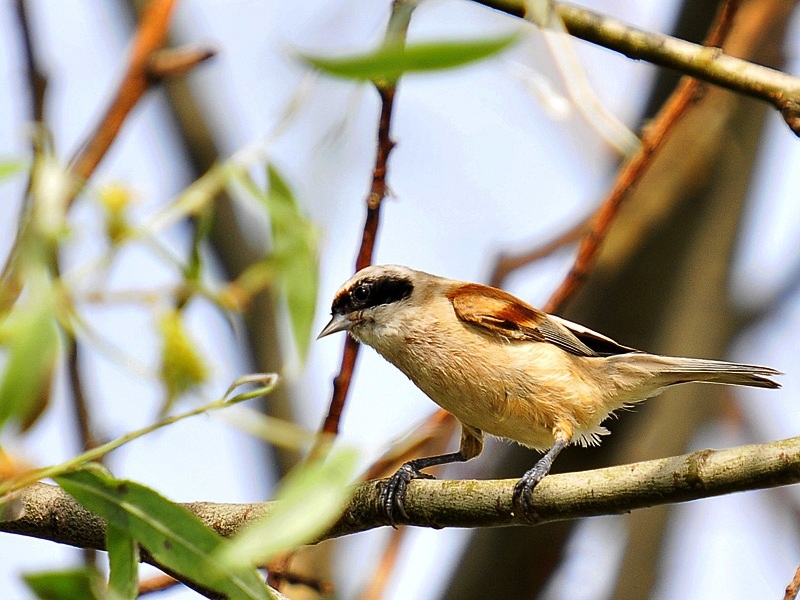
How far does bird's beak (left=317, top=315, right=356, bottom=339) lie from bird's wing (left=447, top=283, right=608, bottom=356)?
A: 361mm

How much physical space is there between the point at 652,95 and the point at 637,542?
206 centimetres

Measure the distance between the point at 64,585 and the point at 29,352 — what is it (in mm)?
413

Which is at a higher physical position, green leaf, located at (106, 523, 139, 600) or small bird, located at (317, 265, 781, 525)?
small bird, located at (317, 265, 781, 525)

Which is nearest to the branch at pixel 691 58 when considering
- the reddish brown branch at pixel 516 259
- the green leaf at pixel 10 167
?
the green leaf at pixel 10 167

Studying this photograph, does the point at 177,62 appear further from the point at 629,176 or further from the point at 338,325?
the point at 629,176

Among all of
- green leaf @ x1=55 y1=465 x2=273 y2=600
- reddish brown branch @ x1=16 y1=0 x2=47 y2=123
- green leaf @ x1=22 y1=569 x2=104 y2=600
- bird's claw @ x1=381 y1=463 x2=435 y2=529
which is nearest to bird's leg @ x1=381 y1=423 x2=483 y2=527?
bird's claw @ x1=381 y1=463 x2=435 y2=529

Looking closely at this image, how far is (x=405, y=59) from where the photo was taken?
122 cm

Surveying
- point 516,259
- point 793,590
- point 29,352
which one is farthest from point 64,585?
point 516,259

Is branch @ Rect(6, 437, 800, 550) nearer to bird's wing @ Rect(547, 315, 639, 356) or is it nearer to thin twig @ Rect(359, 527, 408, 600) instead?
thin twig @ Rect(359, 527, 408, 600)

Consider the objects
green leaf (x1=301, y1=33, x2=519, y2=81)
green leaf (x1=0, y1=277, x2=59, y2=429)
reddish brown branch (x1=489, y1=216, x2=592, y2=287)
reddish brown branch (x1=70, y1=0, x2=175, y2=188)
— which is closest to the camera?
green leaf (x1=301, y1=33, x2=519, y2=81)

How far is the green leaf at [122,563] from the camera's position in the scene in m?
1.55

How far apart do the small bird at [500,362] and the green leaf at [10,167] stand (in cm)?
147

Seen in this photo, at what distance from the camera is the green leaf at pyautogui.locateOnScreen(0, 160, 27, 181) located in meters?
1.65

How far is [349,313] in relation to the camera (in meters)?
3.34
